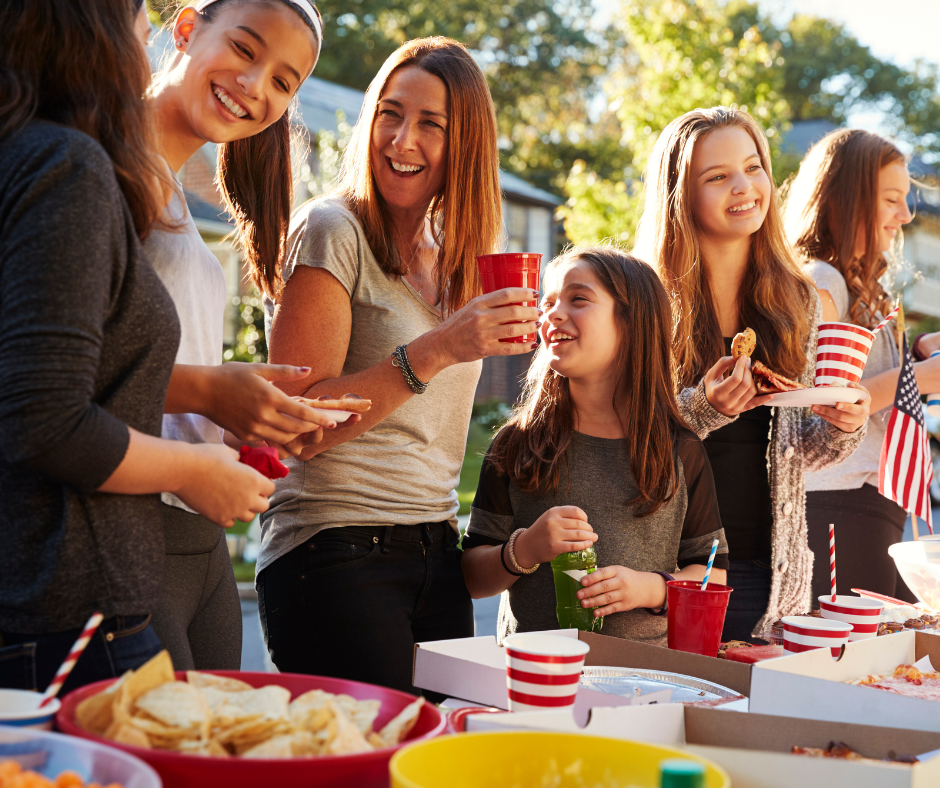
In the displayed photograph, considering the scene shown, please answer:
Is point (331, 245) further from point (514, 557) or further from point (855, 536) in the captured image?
point (855, 536)

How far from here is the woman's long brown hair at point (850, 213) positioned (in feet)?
13.4

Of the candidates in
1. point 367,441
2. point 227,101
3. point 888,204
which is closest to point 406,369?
point 367,441

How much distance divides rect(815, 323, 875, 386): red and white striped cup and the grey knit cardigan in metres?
0.32

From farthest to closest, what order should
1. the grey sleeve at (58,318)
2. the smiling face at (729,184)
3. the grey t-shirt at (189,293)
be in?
the smiling face at (729,184) < the grey t-shirt at (189,293) < the grey sleeve at (58,318)

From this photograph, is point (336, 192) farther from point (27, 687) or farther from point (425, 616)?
point (27, 687)

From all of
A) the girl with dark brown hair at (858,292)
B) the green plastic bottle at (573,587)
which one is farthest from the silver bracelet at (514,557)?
the girl with dark brown hair at (858,292)

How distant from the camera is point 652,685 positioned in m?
1.91

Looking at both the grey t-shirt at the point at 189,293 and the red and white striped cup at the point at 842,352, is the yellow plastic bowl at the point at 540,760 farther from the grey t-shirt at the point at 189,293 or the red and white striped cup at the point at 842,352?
the red and white striped cup at the point at 842,352

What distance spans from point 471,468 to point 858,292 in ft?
50.3

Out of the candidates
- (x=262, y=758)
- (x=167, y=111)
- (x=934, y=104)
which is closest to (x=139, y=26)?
(x=167, y=111)

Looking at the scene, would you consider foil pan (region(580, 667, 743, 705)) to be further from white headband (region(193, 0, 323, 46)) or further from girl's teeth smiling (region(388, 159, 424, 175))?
white headband (region(193, 0, 323, 46))

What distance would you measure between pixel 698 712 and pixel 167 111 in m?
1.93

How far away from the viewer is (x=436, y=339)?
249cm

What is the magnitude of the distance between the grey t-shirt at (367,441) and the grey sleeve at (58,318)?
1138 millimetres
